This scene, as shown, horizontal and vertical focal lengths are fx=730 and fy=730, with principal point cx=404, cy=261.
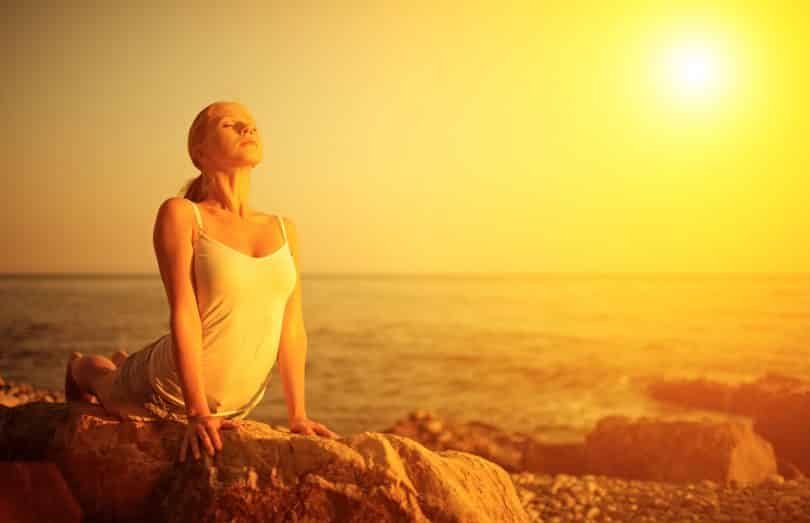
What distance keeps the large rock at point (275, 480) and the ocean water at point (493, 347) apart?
6789 mm

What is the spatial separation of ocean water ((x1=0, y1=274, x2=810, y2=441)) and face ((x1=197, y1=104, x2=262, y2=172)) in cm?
706

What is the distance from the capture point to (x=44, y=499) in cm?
248

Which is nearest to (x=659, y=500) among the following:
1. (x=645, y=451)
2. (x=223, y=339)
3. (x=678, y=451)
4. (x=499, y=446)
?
(x=678, y=451)

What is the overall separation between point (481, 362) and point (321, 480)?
13.1 metres

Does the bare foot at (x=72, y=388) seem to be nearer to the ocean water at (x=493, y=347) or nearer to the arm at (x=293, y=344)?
the arm at (x=293, y=344)

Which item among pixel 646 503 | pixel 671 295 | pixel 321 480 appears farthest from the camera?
pixel 671 295

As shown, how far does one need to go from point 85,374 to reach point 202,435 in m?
0.83

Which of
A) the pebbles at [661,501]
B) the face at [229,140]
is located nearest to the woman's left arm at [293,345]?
the face at [229,140]

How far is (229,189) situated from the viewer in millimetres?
2484

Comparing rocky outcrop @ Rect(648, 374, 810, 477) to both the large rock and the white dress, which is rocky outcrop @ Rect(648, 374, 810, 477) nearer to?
the large rock

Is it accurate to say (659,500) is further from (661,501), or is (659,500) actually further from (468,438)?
(468,438)

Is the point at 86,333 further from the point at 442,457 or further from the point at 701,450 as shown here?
the point at 442,457

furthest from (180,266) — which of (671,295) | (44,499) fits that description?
(671,295)

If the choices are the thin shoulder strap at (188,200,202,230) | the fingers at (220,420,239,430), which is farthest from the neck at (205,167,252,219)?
the fingers at (220,420,239,430)
